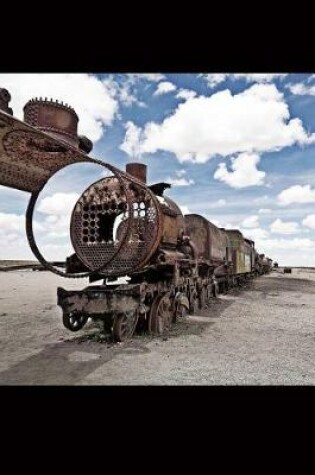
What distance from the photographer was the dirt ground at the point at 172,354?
5.41m

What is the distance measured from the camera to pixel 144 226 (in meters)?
8.03

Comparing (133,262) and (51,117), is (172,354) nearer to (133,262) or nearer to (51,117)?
(133,262)

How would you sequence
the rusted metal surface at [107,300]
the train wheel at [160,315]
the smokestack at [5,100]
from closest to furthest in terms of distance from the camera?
the smokestack at [5,100], the rusted metal surface at [107,300], the train wheel at [160,315]

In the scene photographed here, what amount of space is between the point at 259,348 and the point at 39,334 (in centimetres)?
474

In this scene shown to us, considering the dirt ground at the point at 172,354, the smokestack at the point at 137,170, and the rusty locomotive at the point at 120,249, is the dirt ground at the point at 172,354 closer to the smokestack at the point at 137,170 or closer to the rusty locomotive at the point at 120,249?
the rusty locomotive at the point at 120,249

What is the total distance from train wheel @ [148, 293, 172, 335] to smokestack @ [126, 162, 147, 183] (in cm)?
272

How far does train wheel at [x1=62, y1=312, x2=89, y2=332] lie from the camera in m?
7.55

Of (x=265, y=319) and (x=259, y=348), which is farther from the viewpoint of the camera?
(x=265, y=319)

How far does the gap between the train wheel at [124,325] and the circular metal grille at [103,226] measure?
910mm

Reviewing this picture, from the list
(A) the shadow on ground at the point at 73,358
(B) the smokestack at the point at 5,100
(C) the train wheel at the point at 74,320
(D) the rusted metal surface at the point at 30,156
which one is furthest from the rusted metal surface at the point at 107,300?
(B) the smokestack at the point at 5,100

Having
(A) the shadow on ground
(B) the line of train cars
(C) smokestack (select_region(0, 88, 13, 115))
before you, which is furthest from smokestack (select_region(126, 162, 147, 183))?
(C) smokestack (select_region(0, 88, 13, 115))

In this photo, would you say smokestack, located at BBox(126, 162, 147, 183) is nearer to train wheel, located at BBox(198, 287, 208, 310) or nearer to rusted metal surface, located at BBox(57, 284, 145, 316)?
rusted metal surface, located at BBox(57, 284, 145, 316)

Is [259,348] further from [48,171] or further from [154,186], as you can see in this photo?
[48,171]
